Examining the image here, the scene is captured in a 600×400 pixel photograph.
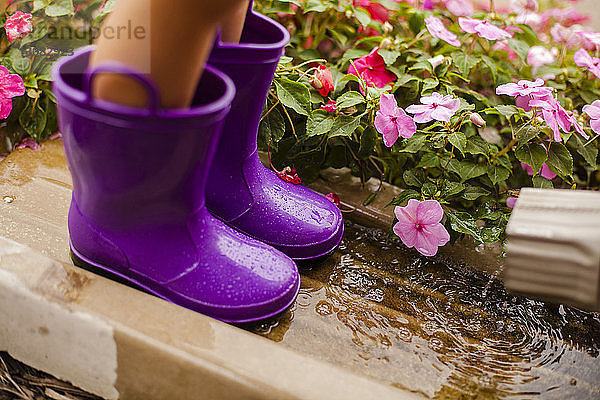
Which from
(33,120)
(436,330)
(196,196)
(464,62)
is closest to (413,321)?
(436,330)

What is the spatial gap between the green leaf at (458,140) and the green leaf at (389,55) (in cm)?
23

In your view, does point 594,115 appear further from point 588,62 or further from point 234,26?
point 234,26

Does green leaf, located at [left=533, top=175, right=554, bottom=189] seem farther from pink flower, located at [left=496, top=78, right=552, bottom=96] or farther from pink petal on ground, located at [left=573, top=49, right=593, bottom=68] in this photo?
pink petal on ground, located at [left=573, top=49, right=593, bottom=68]

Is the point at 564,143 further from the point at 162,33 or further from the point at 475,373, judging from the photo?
the point at 162,33

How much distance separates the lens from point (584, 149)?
106 centimetres

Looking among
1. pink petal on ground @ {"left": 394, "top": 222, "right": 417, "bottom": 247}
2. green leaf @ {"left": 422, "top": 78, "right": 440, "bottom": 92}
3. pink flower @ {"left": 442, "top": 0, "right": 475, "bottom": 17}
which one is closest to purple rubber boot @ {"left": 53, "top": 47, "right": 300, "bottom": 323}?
pink petal on ground @ {"left": 394, "top": 222, "right": 417, "bottom": 247}

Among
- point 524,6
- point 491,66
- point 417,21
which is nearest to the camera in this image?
point 491,66

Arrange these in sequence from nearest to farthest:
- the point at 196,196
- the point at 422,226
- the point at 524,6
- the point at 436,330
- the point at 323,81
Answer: the point at 196,196, the point at 436,330, the point at 422,226, the point at 323,81, the point at 524,6

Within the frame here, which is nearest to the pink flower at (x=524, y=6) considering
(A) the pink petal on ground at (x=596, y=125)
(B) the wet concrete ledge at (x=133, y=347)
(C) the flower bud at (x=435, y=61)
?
(C) the flower bud at (x=435, y=61)

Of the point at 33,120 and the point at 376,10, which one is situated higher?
the point at 376,10

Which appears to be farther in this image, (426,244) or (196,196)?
(426,244)

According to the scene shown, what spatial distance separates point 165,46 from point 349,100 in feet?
1.54

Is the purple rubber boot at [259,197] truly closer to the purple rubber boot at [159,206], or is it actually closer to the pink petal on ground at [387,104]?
the purple rubber boot at [159,206]

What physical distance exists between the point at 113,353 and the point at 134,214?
0.57 ft
